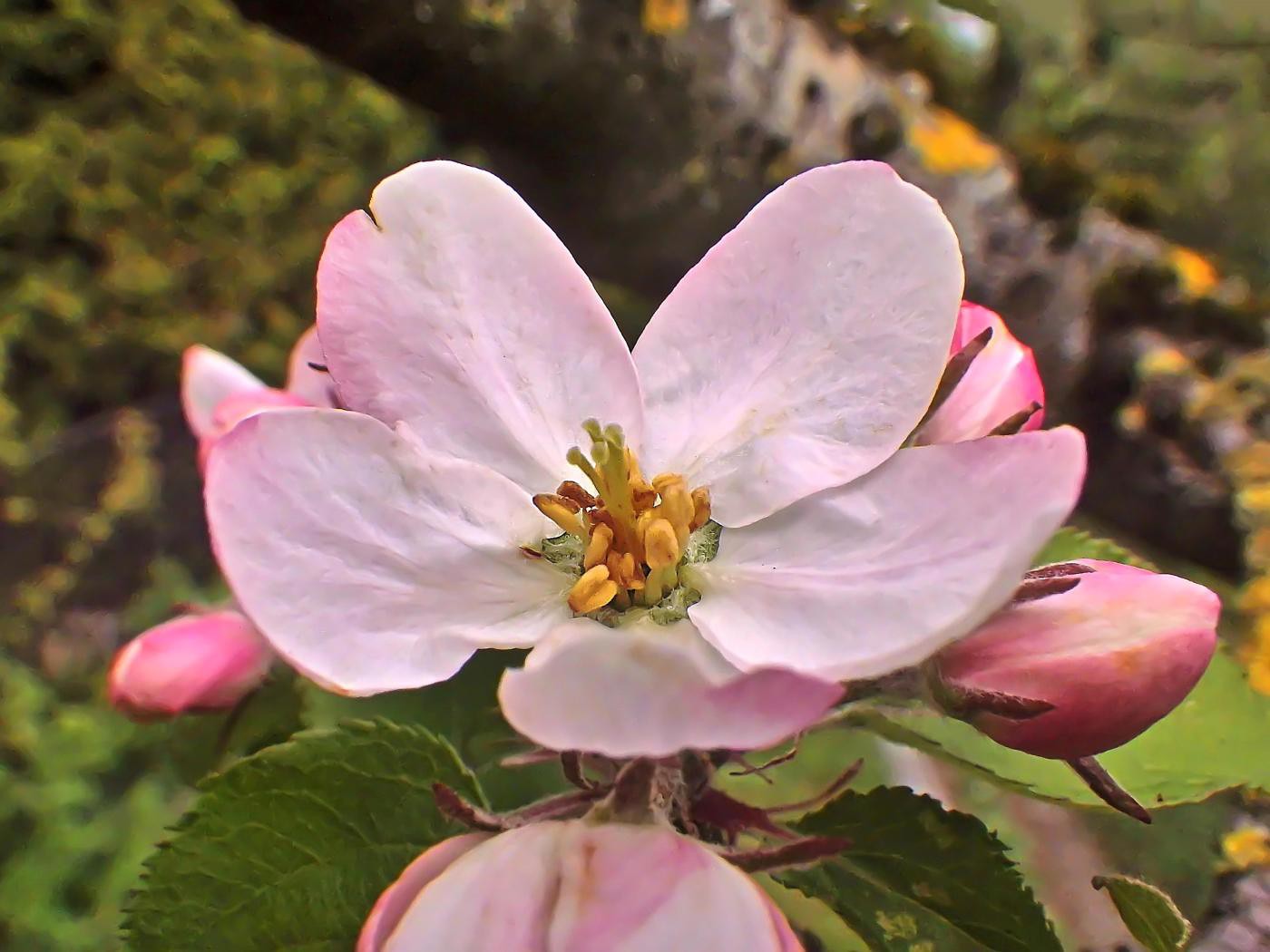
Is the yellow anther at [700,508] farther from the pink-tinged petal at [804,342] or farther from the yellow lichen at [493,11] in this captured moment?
the yellow lichen at [493,11]

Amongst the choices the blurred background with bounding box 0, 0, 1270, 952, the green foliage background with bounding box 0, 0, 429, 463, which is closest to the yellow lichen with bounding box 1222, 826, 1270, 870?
the blurred background with bounding box 0, 0, 1270, 952

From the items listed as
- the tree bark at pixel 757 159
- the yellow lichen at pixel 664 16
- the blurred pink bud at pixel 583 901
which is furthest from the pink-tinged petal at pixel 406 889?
the yellow lichen at pixel 664 16

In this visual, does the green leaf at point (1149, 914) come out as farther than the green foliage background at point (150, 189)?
No

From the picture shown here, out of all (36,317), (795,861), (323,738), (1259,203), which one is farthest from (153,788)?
(1259,203)

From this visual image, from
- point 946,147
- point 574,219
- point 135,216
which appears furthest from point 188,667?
point 135,216

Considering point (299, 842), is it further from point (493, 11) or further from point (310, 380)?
point (493, 11)

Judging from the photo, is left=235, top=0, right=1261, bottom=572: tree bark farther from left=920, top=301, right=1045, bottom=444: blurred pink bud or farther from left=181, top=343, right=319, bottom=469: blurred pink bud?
left=920, top=301, right=1045, bottom=444: blurred pink bud

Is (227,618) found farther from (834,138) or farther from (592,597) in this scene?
(834,138)
